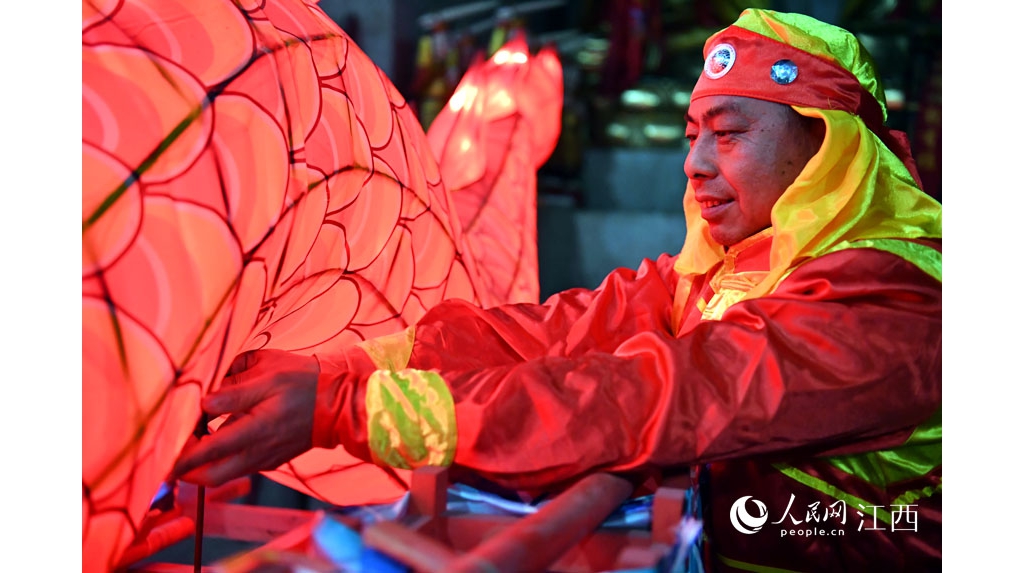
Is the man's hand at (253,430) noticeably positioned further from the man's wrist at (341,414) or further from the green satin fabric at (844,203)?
the green satin fabric at (844,203)

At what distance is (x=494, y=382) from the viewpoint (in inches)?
30.9

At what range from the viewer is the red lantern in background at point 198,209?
0.66 meters

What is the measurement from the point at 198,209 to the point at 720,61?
64 centimetres

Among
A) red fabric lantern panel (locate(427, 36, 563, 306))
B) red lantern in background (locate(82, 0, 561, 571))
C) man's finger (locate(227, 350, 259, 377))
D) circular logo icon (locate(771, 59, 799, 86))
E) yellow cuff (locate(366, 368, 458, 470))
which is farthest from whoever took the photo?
red fabric lantern panel (locate(427, 36, 563, 306))

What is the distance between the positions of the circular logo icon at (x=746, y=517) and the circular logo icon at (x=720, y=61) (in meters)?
0.49

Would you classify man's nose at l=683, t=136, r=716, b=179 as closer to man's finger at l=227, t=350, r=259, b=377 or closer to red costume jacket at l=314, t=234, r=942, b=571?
red costume jacket at l=314, t=234, r=942, b=571

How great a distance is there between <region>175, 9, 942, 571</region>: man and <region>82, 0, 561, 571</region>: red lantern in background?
0.19ft

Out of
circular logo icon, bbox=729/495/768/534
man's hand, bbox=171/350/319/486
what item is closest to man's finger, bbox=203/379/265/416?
man's hand, bbox=171/350/319/486

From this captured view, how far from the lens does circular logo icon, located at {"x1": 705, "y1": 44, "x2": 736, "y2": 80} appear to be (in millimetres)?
1045

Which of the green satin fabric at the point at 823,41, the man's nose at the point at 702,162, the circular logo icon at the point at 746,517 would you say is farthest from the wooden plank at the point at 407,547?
the green satin fabric at the point at 823,41

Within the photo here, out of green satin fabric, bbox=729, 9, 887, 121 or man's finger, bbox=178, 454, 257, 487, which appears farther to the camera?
green satin fabric, bbox=729, 9, 887, 121
